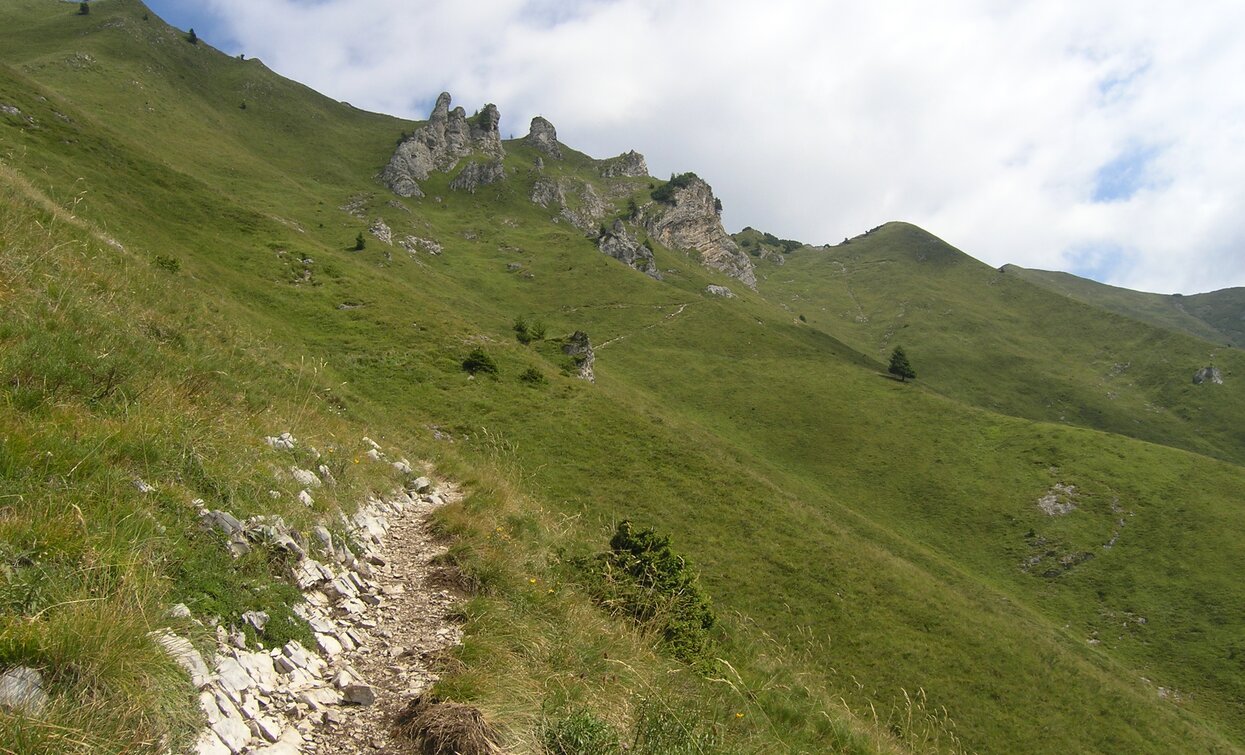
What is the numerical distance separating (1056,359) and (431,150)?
18630cm

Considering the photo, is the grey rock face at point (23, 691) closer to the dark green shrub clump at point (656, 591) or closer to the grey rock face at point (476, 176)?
the dark green shrub clump at point (656, 591)

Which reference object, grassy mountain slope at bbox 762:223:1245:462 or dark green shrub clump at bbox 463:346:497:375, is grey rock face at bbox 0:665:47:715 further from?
grassy mountain slope at bbox 762:223:1245:462

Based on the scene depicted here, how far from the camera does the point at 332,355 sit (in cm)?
3941

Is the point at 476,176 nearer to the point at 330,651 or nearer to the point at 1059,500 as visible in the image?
the point at 1059,500

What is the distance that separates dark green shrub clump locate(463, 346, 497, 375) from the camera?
1747 inches

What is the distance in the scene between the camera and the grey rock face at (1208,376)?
135m

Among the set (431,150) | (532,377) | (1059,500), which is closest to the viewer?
(532,377)

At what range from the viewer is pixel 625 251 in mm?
151250

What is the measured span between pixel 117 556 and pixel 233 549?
1.98 metres

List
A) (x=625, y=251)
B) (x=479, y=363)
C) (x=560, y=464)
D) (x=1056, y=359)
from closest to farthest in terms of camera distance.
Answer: (x=560, y=464)
(x=479, y=363)
(x=625, y=251)
(x=1056, y=359)

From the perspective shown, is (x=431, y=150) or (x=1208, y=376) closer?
(x=1208, y=376)

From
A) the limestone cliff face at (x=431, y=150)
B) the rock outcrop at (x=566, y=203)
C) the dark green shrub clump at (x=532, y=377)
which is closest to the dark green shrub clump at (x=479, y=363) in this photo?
the dark green shrub clump at (x=532, y=377)

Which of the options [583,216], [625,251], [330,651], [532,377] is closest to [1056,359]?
[625,251]

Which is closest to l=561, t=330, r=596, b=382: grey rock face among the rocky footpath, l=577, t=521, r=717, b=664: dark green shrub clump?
l=577, t=521, r=717, b=664: dark green shrub clump
